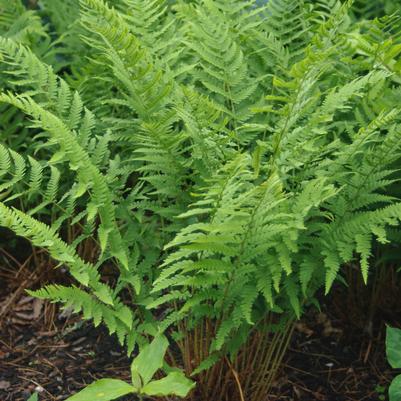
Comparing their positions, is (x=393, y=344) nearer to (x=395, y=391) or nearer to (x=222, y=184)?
(x=395, y=391)

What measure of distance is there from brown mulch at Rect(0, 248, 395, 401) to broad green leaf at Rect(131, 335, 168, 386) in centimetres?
71

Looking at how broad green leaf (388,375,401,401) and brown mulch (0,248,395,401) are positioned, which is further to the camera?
brown mulch (0,248,395,401)

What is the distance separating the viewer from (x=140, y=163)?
2479mm

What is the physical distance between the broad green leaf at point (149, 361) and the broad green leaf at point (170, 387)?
0.03m

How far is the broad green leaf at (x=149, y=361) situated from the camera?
174cm

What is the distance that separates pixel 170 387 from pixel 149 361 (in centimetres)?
9

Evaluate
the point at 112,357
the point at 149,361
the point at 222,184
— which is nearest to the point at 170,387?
the point at 149,361

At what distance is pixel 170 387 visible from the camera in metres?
1.73

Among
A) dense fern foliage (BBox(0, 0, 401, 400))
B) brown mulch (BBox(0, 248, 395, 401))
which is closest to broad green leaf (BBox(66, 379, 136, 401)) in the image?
dense fern foliage (BBox(0, 0, 401, 400))

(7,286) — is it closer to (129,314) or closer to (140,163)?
(140,163)

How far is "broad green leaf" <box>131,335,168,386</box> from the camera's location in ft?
5.72

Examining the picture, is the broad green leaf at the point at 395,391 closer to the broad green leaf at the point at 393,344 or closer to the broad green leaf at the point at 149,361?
the broad green leaf at the point at 393,344

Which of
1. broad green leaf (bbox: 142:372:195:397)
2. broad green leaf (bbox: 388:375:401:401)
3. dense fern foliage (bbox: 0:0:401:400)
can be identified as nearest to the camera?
broad green leaf (bbox: 142:372:195:397)

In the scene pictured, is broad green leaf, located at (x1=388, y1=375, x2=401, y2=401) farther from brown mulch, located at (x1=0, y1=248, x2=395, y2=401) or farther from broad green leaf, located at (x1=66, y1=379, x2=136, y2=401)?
broad green leaf, located at (x1=66, y1=379, x2=136, y2=401)
